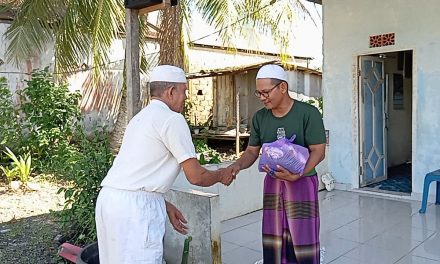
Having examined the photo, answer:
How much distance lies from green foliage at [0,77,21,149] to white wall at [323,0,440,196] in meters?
5.28

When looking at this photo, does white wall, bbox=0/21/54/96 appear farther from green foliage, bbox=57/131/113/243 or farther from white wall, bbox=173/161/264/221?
white wall, bbox=173/161/264/221

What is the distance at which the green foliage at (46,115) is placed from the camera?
7.37 meters

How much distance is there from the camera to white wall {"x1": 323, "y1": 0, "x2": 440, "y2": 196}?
538cm

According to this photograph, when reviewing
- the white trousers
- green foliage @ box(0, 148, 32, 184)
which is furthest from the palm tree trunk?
the white trousers

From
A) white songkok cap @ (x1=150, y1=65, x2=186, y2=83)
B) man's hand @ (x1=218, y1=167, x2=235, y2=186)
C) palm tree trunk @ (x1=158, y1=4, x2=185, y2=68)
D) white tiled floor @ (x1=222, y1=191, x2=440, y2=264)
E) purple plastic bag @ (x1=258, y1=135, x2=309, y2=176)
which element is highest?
palm tree trunk @ (x1=158, y1=4, x2=185, y2=68)

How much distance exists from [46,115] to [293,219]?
6079mm

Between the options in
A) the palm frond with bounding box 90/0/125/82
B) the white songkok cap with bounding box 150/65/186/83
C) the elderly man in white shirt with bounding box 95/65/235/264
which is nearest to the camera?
the elderly man in white shirt with bounding box 95/65/235/264

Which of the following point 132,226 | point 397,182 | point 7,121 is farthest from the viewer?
point 7,121

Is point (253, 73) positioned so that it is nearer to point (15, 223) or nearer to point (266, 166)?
point (15, 223)

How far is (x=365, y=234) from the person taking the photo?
425 cm

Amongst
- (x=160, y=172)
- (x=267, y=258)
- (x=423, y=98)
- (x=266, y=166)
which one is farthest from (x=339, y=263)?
(x=423, y=98)

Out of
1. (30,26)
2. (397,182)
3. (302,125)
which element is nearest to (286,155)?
(302,125)

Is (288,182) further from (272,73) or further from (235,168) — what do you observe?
(272,73)

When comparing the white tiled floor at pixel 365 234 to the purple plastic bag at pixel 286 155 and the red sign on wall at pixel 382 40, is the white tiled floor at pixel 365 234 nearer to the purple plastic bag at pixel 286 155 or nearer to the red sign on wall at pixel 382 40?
the purple plastic bag at pixel 286 155
